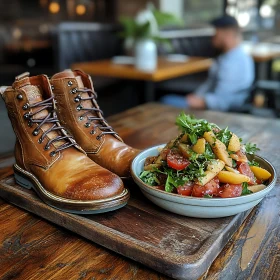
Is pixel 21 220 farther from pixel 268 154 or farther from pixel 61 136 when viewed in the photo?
pixel 268 154

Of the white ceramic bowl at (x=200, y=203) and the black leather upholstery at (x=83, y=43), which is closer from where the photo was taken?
the white ceramic bowl at (x=200, y=203)

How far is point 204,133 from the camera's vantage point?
787 mm

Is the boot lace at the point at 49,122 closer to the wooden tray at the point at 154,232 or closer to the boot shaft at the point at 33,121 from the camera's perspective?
the boot shaft at the point at 33,121

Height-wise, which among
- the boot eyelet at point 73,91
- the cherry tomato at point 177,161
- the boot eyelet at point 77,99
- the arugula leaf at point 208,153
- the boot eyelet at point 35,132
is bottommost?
the cherry tomato at point 177,161

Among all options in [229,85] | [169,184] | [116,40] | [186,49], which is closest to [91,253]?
[169,184]

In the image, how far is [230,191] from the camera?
731 mm

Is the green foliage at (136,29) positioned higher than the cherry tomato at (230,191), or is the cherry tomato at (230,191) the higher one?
the green foliage at (136,29)

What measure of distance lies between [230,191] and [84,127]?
1.32ft

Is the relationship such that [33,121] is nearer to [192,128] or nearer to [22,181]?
[22,181]

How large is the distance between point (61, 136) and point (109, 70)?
6.72 feet

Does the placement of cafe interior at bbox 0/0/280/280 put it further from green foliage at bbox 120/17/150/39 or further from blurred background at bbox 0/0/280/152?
blurred background at bbox 0/0/280/152

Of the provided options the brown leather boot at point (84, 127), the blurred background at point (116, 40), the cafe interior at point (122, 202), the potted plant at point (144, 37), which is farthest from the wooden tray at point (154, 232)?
the potted plant at point (144, 37)

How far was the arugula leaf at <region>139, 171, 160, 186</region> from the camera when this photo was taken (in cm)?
81

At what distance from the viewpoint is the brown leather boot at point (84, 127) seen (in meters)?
0.91
